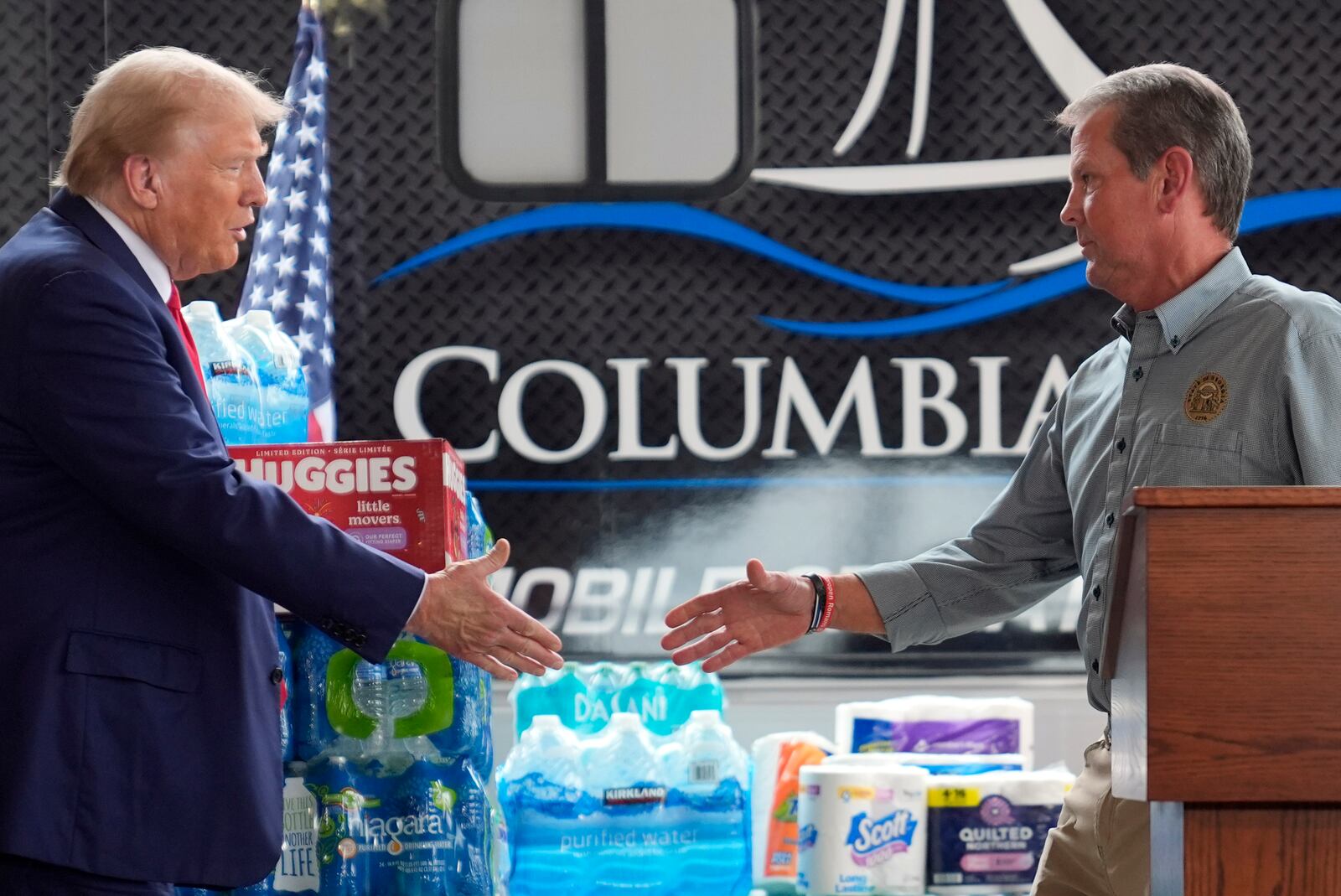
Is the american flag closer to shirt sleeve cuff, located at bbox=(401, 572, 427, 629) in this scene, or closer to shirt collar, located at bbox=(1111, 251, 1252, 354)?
shirt sleeve cuff, located at bbox=(401, 572, 427, 629)

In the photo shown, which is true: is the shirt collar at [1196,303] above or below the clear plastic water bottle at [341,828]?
above

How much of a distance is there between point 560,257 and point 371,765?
1436 mm

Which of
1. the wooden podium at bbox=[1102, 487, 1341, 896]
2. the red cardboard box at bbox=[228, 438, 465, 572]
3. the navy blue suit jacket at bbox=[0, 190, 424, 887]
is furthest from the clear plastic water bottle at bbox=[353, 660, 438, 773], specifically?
the wooden podium at bbox=[1102, 487, 1341, 896]

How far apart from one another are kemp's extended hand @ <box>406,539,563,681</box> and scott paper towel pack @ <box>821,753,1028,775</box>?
1.44 metres

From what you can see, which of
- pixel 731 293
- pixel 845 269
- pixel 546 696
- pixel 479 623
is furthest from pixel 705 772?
pixel 479 623

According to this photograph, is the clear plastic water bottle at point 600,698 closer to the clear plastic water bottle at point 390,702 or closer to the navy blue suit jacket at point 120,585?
the clear plastic water bottle at point 390,702

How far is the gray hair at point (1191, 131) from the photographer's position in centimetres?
222

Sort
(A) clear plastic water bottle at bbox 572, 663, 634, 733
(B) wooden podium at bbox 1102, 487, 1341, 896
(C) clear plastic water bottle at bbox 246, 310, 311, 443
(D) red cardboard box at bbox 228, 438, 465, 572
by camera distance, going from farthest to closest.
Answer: (A) clear plastic water bottle at bbox 572, 663, 634, 733
(C) clear plastic water bottle at bbox 246, 310, 311, 443
(D) red cardboard box at bbox 228, 438, 465, 572
(B) wooden podium at bbox 1102, 487, 1341, 896

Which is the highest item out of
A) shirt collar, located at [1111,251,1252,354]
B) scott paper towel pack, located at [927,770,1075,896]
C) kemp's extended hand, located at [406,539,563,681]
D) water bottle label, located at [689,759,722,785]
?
shirt collar, located at [1111,251,1252,354]

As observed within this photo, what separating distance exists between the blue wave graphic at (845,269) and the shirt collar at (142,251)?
1723mm

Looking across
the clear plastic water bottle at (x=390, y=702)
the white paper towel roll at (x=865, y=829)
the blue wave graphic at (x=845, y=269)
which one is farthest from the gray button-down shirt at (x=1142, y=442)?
the blue wave graphic at (x=845, y=269)

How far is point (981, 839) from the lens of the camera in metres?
3.46

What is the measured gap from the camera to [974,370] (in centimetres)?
380

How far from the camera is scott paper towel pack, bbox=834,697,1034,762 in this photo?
3.63 meters
